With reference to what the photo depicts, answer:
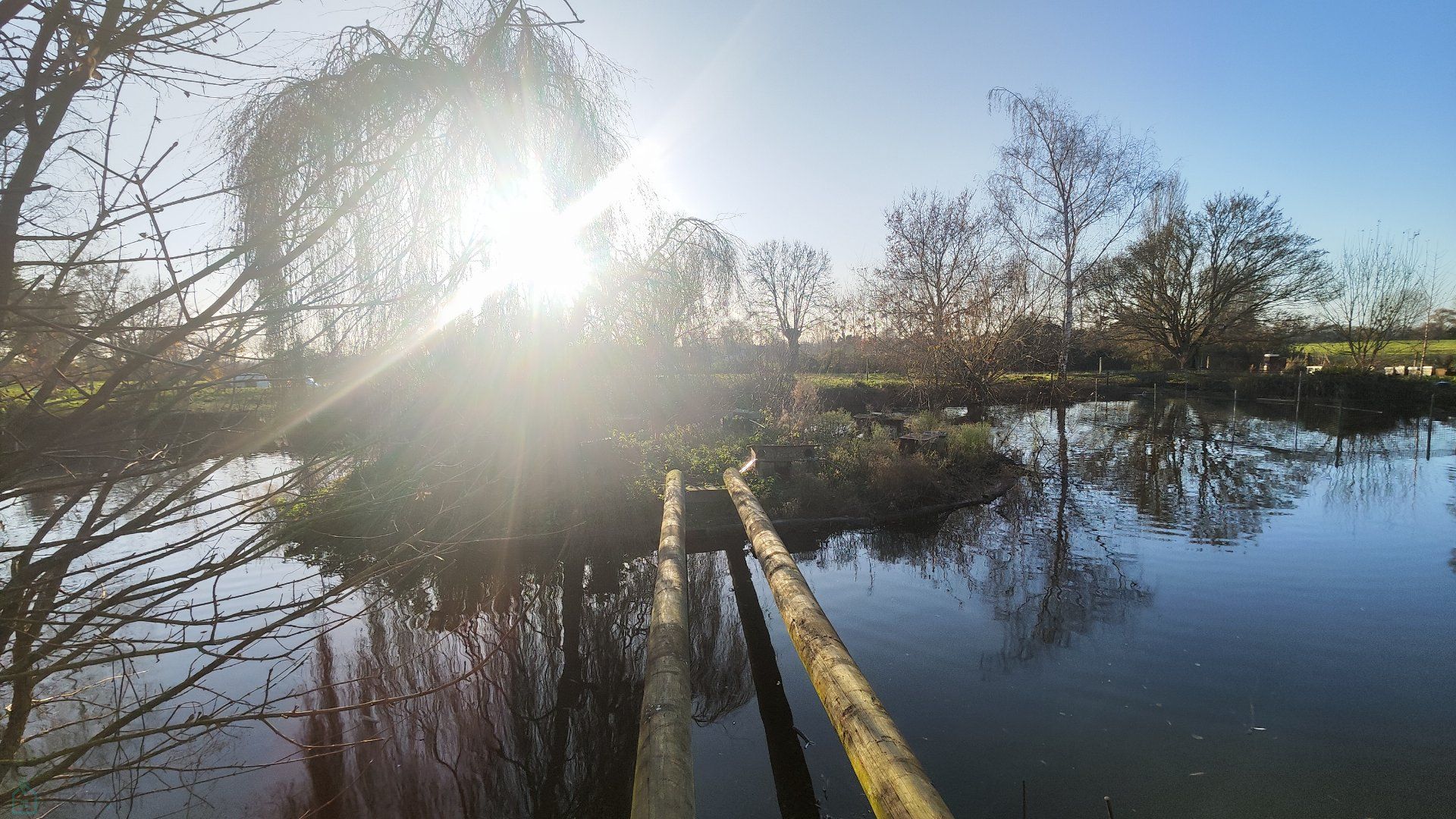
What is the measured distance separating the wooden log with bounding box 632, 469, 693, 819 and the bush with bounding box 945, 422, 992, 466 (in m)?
8.56

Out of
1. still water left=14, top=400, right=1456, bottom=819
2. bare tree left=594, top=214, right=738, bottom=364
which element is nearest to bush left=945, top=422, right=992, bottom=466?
still water left=14, top=400, right=1456, bottom=819

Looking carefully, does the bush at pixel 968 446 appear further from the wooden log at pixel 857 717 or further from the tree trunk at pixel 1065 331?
the tree trunk at pixel 1065 331

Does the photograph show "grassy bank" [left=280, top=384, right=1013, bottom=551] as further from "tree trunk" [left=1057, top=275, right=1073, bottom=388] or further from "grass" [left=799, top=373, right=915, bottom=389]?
"tree trunk" [left=1057, top=275, right=1073, bottom=388]

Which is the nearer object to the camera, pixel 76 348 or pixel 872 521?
pixel 76 348

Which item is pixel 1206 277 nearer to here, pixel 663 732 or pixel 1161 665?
pixel 1161 665

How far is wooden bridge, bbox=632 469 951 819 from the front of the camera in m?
2.89

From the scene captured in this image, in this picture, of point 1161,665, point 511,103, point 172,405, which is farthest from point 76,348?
point 1161,665

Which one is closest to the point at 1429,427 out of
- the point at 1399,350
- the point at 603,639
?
the point at 603,639

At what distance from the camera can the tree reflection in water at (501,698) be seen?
4211 millimetres

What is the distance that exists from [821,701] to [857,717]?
0.85m

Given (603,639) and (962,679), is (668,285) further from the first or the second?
(962,679)

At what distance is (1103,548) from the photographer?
8.90m

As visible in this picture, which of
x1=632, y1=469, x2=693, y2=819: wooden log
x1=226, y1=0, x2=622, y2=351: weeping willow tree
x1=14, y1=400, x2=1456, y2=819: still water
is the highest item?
x1=226, y1=0, x2=622, y2=351: weeping willow tree

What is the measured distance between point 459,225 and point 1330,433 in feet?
77.6
